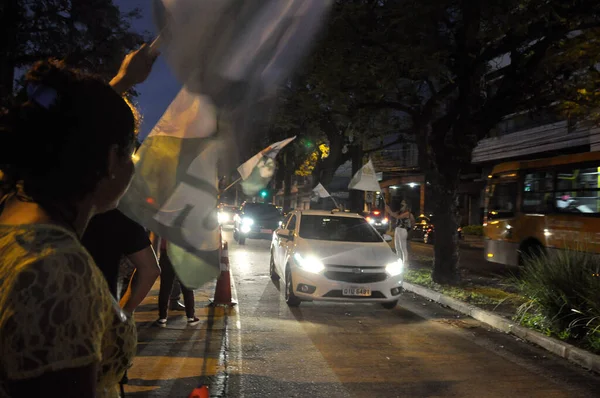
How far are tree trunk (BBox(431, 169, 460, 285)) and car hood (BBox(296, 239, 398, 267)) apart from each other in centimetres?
292

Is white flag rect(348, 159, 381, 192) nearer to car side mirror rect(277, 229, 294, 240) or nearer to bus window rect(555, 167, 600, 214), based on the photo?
bus window rect(555, 167, 600, 214)

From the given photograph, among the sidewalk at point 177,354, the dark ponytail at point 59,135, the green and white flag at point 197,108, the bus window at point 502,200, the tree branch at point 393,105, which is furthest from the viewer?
the bus window at point 502,200

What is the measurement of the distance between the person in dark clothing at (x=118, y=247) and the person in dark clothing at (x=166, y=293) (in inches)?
177

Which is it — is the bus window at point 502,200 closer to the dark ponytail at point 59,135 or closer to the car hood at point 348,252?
the car hood at point 348,252

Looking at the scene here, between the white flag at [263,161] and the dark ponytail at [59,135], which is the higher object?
the white flag at [263,161]

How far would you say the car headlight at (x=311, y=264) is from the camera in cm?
901

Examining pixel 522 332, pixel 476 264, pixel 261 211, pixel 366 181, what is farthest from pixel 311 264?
pixel 261 211

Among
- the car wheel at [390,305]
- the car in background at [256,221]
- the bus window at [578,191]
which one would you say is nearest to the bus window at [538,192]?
the bus window at [578,191]

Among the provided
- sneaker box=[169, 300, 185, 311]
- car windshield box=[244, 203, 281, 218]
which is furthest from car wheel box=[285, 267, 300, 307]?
car windshield box=[244, 203, 281, 218]

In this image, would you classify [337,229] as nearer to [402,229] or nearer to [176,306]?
[402,229]

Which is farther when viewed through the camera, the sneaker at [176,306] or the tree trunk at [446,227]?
the tree trunk at [446,227]

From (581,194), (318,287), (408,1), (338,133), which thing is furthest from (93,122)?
(338,133)

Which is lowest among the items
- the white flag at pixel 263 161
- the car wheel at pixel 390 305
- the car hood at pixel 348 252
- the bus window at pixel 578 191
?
the car wheel at pixel 390 305

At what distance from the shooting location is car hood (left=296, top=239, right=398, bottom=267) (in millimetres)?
9047
